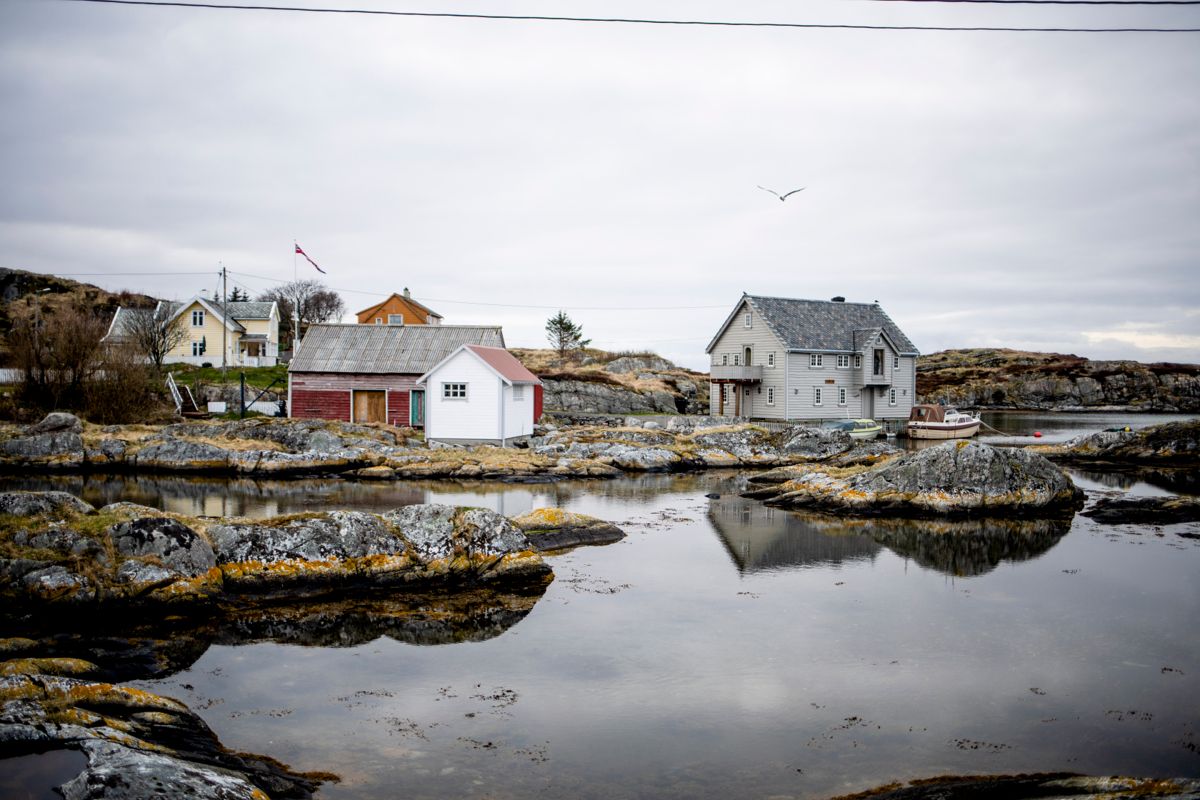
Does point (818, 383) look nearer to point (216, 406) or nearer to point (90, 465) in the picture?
point (216, 406)

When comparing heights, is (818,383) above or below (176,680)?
above

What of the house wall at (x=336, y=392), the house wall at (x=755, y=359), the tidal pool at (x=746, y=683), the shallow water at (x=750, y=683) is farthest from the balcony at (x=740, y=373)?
the tidal pool at (x=746, y=683)

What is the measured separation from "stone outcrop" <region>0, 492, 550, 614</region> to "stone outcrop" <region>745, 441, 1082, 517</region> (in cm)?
1176

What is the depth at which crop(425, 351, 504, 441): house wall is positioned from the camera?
119 feet

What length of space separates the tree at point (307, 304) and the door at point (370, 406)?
47965 mm

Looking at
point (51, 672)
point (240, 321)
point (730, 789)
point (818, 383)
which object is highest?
point (240, 321)

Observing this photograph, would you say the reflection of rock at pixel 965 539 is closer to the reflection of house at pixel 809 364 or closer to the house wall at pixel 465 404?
the house wall at pixel 465 404

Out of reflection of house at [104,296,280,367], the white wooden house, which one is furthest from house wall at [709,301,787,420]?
reflection of house at [104,296,280,367]

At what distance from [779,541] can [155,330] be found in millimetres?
55743

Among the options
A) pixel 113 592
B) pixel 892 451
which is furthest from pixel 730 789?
pixel 892 451

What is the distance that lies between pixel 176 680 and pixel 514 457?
22788 mm

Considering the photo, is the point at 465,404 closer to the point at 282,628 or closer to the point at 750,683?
the point at 282,628

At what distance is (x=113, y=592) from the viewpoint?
12.2m

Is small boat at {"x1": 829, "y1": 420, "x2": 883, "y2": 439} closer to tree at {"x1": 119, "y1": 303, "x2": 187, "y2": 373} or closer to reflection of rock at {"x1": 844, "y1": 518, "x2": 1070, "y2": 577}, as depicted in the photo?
reflection of rock at {"x1": 844, "y1": 518, "x2": 1070, "y2": 577}
